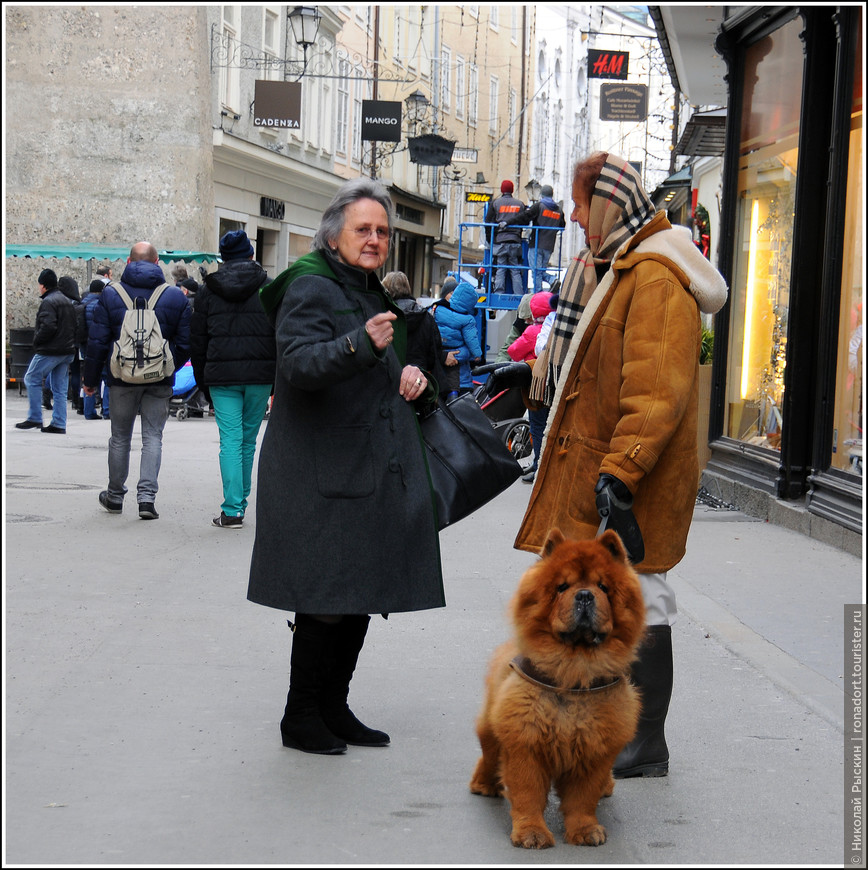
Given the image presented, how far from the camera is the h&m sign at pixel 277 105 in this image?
2611 cm

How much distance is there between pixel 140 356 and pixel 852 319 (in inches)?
213

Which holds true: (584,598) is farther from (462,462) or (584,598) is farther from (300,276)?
(300,276)

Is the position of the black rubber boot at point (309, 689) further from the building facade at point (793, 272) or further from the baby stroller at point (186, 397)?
the baby stroller at point (186, 397)

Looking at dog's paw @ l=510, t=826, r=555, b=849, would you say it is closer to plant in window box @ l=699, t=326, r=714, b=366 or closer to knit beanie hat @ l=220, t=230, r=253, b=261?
knit beanie hat @ l=220, t=230, r=253, b=261

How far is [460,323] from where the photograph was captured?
16141mm

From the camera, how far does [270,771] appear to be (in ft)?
15.4

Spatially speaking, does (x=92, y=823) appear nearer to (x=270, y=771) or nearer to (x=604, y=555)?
(x=270, y=771)

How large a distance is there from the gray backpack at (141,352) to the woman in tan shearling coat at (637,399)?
604cm

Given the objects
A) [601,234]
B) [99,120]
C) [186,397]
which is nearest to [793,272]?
[601,234]

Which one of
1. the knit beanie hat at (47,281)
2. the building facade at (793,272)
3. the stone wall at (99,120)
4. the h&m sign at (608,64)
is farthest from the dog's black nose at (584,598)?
the stone wall at (99,120)

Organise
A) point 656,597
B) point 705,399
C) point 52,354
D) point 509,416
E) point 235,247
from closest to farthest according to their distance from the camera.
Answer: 1. point 656,597
2. point 235,247
3. point 705,399
4. point 509,416
5. point 52,354

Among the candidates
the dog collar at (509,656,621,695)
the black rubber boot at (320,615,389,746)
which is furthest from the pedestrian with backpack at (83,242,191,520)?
the dog collar at (509,656,621,695)

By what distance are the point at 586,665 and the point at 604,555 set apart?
13.2 inches

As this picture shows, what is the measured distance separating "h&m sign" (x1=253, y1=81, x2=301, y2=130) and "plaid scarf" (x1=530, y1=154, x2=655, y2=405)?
72.3 ft
